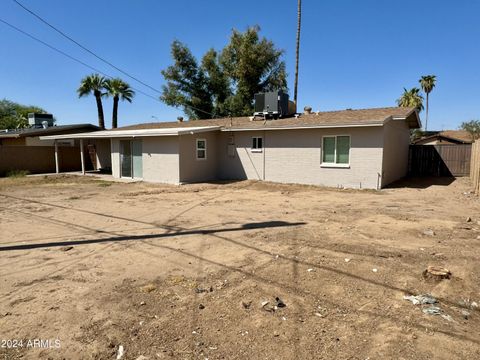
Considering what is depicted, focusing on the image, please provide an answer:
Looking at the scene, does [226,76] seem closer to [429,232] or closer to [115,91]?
[115,91]

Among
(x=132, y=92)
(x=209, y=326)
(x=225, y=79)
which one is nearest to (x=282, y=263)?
(x=209, y=326)

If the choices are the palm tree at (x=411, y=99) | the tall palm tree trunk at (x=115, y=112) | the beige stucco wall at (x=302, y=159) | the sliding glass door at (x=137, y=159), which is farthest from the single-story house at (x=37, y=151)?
the palm tree at (x=411, y=99)

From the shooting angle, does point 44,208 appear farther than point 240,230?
Yes

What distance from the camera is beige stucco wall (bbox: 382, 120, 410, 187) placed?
531 inches

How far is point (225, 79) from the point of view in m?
31.9

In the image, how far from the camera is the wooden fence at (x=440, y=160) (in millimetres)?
18078

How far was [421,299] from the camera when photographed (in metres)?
3.63

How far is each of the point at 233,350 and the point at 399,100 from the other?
47.9 metres

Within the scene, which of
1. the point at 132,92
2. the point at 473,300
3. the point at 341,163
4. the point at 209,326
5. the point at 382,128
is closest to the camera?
the point at 209,326

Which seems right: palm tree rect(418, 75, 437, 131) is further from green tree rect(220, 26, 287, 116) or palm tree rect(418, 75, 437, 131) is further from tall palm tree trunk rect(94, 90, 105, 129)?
tall palm tree trunk rect(94, 90, 105, 129)

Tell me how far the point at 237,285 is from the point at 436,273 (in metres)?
2.61

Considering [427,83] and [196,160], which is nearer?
[196,160]

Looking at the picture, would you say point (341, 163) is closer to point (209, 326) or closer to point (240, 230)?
point (240, 230)

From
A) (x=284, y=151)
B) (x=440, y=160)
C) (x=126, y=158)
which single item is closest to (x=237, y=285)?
(x=284, y=151)
